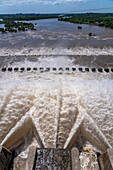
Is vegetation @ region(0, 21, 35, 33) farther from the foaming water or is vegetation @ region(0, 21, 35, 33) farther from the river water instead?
the river water

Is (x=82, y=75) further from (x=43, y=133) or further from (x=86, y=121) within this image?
(x=43, y=133)

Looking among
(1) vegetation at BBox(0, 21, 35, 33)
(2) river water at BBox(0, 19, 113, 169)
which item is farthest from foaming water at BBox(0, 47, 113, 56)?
(1) vegetation at BBox(0, 21, 35, 33)

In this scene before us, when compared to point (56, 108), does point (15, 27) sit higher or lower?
higher

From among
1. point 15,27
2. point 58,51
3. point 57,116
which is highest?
point 15,27

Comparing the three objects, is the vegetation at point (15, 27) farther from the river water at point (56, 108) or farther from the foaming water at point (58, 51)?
the river water at point (56, 108)

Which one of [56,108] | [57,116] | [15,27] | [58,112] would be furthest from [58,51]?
[15,27]

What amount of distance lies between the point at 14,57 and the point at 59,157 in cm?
999

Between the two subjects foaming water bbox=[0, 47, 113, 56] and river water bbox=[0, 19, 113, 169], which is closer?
river water bbox=[0, 19, 113, 169]

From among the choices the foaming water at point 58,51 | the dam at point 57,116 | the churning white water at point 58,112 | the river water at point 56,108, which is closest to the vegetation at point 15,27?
the foaming water at point 58,51

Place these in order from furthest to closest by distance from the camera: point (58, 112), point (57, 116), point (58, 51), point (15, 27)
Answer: point (15, 27) < point (58, 51) < point (58, 112) < point (57, 116)

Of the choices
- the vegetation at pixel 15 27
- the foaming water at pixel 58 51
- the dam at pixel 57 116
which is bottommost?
the dam at pixel 57 116

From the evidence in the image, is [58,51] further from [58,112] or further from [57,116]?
[57,116]

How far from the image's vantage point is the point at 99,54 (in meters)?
12.0

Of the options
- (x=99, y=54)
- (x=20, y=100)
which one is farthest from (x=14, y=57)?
(x=99, y=54)
